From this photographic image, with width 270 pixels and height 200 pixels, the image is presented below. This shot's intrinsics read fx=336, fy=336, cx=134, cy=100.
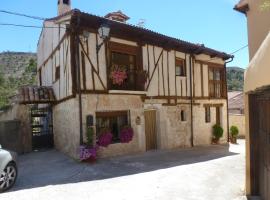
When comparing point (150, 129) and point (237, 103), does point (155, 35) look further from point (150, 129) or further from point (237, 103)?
point (237, 103)

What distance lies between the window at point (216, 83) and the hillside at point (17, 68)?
900 inches

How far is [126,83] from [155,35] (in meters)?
2.52

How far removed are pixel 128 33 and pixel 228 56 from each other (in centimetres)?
Answer: 819

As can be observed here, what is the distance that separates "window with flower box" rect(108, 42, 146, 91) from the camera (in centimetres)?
1274

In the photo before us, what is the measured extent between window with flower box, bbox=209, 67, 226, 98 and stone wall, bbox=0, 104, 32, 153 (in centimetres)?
987

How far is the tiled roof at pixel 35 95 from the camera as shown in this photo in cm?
1445

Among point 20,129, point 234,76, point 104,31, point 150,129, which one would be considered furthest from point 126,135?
point 234,76

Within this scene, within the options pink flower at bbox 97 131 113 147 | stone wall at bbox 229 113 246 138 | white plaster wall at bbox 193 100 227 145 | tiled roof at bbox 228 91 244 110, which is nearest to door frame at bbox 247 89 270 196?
pink flower at bbox 97 131 113 147

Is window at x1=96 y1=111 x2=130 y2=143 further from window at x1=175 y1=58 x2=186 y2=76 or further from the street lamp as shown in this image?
window at x1=175 y1=58 x2=186 y2=76

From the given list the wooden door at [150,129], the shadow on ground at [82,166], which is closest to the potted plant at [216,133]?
the shadow on ground at [82,166]

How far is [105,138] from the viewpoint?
12.1m

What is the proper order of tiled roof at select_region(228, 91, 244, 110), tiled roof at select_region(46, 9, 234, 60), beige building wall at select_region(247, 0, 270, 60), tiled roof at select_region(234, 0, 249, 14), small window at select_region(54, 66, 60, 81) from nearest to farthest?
beige building wall at select_region(247, 0, 270, 60)
tiled roof at select_region(234, 0, 249, 14)
tiled roof at select_region(46, 9, 234, 60)
small window at select_region(54, 66, 60, 81)
tiled roof at select_region(228, 91, 244, 110)

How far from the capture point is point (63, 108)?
1395cm

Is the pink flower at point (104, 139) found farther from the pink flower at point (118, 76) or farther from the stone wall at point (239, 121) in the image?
the stone wall at point (239, 121)
